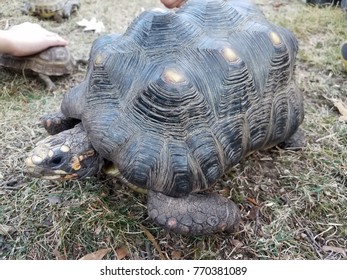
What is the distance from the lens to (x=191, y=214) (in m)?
1.46

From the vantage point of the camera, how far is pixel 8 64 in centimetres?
245

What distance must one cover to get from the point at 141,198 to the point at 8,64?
1347 millimetres

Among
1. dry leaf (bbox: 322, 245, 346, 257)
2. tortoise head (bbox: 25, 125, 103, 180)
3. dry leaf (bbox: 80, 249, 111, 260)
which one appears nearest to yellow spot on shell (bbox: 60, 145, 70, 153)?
tortoise head (bbox: 25, 125, 103, 180)

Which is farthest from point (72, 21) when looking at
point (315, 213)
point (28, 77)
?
point (315, 213)

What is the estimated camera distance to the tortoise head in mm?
1407

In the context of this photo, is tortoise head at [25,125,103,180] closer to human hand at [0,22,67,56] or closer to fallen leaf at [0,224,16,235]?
fallen leaf at [0,224,16,235]

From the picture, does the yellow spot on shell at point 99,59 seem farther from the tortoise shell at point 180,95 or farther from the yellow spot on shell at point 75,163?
the yellow spot on shell at point 75,163

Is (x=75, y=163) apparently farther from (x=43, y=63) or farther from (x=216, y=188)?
(x=43, y=63)

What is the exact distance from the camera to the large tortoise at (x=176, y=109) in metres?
1.36

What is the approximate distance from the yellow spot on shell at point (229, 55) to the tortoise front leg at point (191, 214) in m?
0.52

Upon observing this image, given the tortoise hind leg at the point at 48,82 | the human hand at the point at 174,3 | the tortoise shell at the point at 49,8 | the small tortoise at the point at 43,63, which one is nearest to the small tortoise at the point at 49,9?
the tortoise shell at the point at 49,8

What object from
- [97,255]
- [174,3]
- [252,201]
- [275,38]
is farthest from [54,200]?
[174,3]
